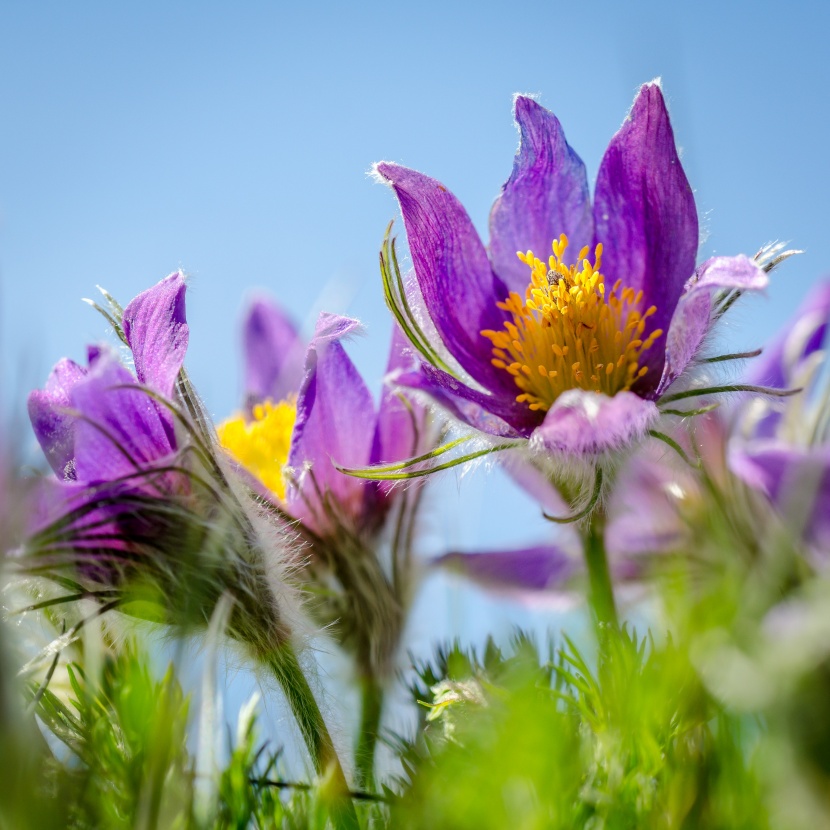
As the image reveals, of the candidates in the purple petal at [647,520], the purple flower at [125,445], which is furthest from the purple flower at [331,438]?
the purple petal at [647,520]

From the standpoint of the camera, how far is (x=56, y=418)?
0.64 m

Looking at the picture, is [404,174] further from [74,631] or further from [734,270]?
[74,631]

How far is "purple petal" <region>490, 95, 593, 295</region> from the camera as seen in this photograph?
2.38 feet

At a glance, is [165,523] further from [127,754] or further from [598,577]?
[598,577]

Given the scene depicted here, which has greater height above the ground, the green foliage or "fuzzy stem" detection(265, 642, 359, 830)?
the green foliage

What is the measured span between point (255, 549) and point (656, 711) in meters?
0.24

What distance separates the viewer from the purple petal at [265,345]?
3.64 ft

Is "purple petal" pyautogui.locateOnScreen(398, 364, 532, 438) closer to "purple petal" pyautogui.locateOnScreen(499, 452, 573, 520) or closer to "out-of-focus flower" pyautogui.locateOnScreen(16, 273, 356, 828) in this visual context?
"purple petal" pyautogui.locateOnScreen(499, 452, 573, 520)

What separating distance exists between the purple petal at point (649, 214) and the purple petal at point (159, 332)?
1.08ft

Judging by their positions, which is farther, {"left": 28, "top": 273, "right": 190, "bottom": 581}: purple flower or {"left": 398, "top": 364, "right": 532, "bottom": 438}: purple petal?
{"left": 398, "top": 364, "right": 532, "bottom": 438}: purple petal

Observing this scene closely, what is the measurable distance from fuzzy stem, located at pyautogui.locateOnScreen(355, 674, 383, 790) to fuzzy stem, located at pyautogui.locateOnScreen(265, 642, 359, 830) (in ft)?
0.13

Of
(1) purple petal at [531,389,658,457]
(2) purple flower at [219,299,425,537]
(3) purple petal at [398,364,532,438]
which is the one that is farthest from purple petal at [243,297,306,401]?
(1) purple petal at [531,389,658,457]

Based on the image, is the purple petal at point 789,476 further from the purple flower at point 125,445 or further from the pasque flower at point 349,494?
the purple flower at point 125,445

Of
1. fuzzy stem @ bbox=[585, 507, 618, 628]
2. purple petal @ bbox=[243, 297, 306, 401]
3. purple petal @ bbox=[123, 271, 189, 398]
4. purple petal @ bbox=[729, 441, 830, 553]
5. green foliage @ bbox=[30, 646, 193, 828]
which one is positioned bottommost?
purple petal @ bbox=[729, 441, 830, 553]
